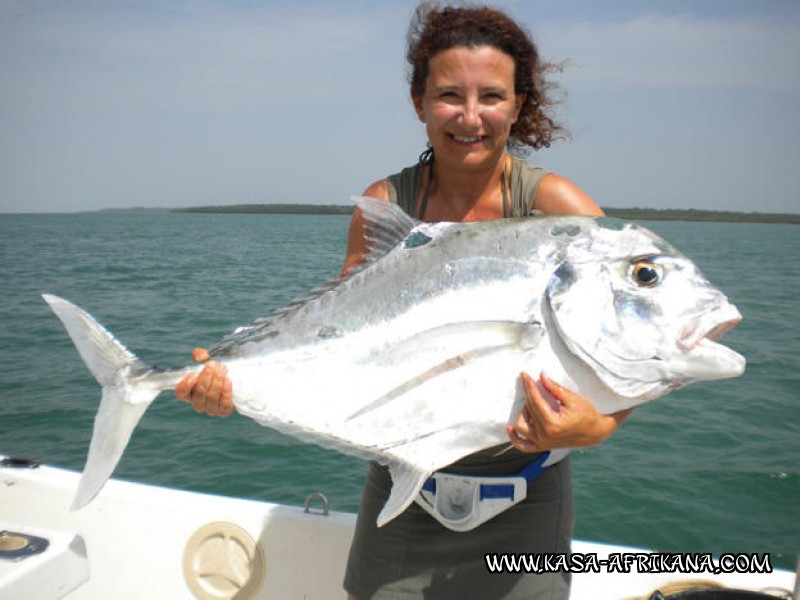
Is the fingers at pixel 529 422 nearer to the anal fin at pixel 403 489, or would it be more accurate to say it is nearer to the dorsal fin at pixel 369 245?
the anal fin at pixel 403 489

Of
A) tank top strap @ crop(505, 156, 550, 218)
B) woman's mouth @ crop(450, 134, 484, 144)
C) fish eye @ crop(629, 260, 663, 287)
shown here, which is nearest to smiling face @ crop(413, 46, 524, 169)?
woman's mouth @ crop(450, 134, 484, 144)

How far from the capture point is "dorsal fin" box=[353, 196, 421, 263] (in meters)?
2.38

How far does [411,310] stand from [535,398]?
0.53 meters

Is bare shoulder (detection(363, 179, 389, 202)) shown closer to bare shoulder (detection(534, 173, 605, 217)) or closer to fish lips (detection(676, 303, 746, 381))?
bare shoulder (detection(534, 173, 605, 217))

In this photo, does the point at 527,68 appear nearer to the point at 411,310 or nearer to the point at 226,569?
the point at 411,310

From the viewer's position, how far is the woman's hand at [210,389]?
2.45 meters

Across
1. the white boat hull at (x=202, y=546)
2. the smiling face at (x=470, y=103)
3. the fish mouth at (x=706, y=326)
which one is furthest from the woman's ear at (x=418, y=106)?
the white boat hull at (x=202, y=546)

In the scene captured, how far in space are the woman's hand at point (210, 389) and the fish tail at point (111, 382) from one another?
97 millimetres

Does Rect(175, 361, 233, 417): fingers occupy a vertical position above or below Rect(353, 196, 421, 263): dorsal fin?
below

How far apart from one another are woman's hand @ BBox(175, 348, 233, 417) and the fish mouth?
5.24ft

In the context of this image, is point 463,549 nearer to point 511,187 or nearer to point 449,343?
point 449,343

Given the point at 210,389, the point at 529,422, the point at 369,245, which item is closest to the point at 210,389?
the point at 210,389

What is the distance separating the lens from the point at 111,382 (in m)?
2.49

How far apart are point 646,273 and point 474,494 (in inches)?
40.8
